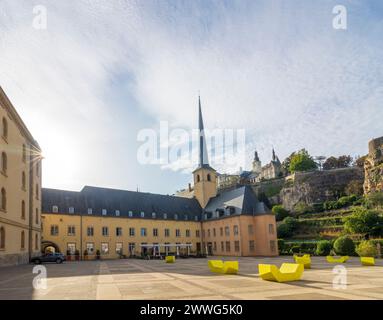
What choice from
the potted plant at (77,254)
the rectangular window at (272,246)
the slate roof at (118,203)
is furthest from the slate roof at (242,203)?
the potted plant at (77,254)

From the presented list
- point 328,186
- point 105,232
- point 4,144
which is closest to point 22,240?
point 4,144

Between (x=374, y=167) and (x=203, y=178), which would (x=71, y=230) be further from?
(x=374, y=167)

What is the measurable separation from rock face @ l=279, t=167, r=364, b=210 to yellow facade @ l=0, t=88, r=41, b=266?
7030cm

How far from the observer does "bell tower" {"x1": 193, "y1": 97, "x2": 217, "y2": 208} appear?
69125mm

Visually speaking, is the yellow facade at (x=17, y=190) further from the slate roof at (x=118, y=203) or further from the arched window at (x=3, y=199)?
the slate roof at (x=118, y=203)

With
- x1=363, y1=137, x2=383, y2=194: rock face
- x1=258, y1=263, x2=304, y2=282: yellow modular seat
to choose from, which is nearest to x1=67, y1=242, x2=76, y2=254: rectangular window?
x1=258, y1=263, x2=304, y2=282: yellow modular seat

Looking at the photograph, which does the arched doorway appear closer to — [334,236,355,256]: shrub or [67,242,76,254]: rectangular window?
[67,242,76,254]: rectangular window

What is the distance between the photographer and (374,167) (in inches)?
3098

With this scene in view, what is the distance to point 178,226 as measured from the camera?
63344 mm

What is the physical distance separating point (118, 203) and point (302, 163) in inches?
3018
